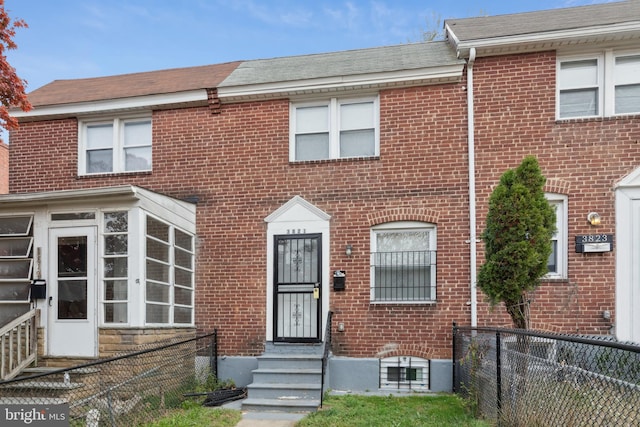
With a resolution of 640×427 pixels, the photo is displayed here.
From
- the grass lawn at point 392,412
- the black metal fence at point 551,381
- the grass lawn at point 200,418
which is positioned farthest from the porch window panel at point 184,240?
the black metal fence at point 551,381

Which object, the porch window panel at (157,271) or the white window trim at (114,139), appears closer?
the porch window panel at (157,271)

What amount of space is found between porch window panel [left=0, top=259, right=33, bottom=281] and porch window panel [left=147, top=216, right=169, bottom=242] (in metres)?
2.07

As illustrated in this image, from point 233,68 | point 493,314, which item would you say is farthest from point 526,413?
point 233,68

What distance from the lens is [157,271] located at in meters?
7.78

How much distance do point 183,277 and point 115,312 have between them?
1411 mm

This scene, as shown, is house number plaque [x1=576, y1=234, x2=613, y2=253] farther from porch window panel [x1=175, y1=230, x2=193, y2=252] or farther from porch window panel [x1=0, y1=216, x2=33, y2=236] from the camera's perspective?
porch window panel [x1=0, y1=216, x2=33, y2=236]

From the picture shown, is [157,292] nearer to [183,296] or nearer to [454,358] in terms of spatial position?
[183,296]

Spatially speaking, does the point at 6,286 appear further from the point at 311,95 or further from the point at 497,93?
the point at 497,93

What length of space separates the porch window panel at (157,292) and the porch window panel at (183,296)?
232 mm

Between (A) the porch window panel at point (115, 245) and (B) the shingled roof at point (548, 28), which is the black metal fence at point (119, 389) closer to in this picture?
(A) the porch window panel at point (115, 245)

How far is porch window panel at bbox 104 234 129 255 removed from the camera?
7.41 metres

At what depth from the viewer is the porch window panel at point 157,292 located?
7.53 metres

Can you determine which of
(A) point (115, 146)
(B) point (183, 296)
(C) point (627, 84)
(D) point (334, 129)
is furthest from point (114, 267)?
(C) point (627, 84)
